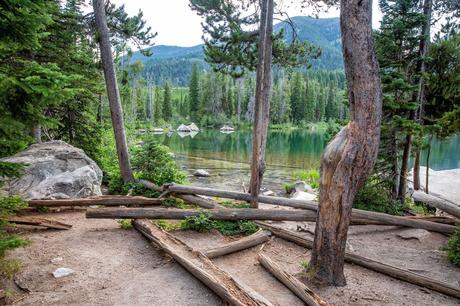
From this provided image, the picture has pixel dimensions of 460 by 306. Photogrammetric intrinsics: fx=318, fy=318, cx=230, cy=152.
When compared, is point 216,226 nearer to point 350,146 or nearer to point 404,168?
point 350,146

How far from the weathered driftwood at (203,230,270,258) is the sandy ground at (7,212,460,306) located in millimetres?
130

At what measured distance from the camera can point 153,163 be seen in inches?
498

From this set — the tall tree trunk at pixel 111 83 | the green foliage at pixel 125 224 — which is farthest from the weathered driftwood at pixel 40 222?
the tall tree trunk at pixel 111 83

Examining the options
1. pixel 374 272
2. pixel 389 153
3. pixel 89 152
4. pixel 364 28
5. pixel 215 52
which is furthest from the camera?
pixel 89 152

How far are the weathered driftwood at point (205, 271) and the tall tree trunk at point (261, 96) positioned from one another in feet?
12.6

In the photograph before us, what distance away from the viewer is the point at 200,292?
16.1 ft

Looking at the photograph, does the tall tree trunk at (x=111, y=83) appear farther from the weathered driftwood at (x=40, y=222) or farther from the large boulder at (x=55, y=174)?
the weathered driftwood at (x=40, y=222)

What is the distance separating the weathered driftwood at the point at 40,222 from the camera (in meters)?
7.28

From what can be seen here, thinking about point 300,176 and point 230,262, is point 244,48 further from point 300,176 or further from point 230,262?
point 300,176

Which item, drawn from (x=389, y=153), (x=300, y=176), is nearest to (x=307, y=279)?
(x=389, y=153)

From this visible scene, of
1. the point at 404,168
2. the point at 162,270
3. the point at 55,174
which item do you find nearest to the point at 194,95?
the point at 55,174

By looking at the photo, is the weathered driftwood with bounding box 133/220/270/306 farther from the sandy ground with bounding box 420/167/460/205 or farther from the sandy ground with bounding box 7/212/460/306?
the sandy ground with bounding box 420/167/460/205

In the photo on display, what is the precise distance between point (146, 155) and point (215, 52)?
4859 mm

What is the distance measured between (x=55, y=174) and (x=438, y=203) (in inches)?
534
